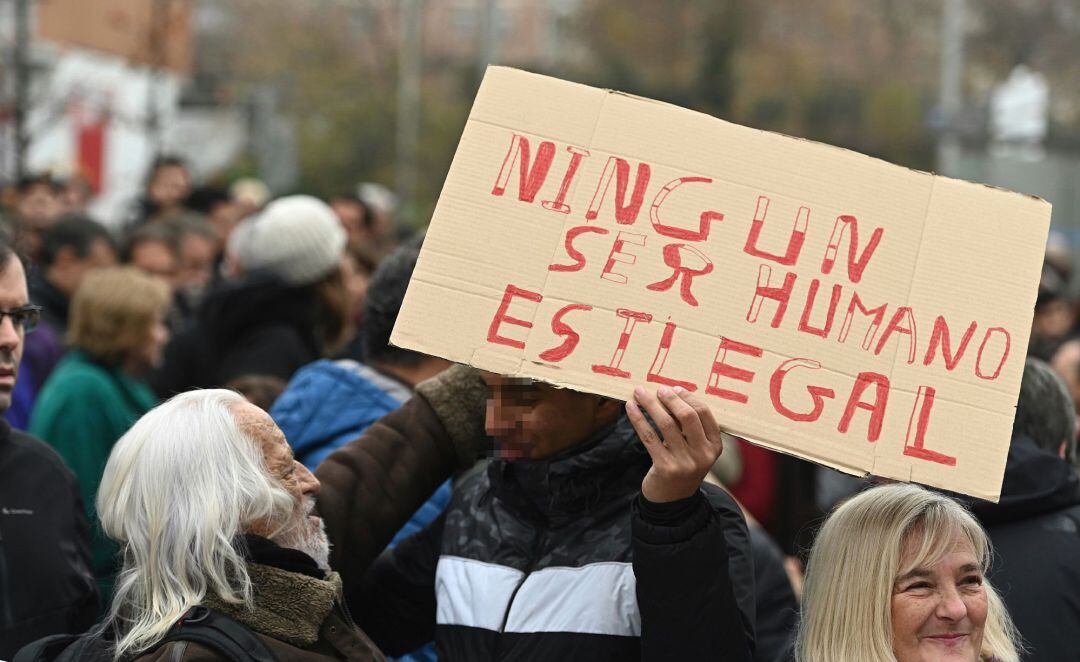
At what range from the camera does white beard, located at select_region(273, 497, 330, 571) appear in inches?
112

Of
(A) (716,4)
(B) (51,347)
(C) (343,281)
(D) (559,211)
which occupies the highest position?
(A) (716,4)

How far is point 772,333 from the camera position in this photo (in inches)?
100

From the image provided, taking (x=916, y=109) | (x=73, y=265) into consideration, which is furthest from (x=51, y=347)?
(x=916, y=109)

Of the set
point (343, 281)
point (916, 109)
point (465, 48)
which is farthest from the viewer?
point (465, 48)

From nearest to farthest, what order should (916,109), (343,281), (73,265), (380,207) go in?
(343,281)
(73,265)
(380,207)
(916,109)

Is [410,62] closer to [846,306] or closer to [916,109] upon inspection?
[916,109]

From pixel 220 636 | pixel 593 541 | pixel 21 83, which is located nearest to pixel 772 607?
pixel 593 541

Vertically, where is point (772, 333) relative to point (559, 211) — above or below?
below

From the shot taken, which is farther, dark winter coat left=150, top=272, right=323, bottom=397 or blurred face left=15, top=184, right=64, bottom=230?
blurred face left=15, top=184, right=64, bottom=230

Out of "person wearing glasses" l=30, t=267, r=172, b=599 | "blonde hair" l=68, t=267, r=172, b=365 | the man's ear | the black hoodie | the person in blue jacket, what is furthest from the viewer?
"blonde hair" l=68, t=267, r=172, b=365

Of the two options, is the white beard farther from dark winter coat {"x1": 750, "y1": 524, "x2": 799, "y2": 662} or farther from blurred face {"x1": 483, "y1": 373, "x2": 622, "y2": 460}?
dark winter coat {"x1": 750, "y1": 524, "x2": 799, "y2": 662}

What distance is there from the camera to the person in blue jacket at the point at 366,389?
3754 mm

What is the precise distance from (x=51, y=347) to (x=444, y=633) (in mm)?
3546

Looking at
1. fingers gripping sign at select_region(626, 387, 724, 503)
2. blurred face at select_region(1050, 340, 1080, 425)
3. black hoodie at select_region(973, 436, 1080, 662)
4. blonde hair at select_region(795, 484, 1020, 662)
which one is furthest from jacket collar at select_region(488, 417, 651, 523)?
blurred face at select_region(1050, 340, 1080, 425)
